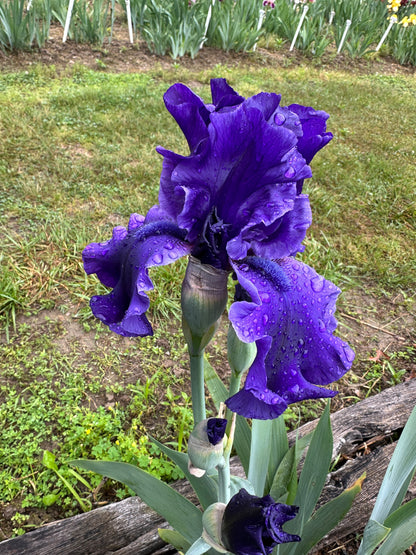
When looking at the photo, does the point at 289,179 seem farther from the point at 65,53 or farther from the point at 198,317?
the point at 65,53

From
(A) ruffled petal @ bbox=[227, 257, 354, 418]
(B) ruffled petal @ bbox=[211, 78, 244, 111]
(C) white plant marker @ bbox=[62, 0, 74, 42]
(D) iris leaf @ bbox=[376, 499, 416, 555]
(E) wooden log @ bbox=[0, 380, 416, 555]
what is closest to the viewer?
(A) ruffled petal @ bbox=[227, 257, 354, 418]

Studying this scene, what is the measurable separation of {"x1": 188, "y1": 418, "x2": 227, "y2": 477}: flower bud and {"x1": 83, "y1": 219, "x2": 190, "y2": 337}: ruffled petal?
0.62 feet

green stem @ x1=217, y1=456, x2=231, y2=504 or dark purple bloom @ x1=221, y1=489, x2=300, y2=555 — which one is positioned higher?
dark purple bloom @ x1=221, y1=489, x2=300, y2=555

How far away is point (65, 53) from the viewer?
5059 millimetres

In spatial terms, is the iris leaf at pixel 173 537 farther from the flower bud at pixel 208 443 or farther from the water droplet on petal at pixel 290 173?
the water droplet on petal at pixel 290 173

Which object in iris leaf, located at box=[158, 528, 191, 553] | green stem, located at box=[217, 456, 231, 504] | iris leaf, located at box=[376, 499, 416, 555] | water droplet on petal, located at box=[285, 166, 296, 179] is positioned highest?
water droplet on petal, located at box=[285, 166, 296, 179]

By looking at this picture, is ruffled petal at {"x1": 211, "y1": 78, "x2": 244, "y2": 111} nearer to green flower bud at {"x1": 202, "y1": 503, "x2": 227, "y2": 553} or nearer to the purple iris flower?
the purple iris flower

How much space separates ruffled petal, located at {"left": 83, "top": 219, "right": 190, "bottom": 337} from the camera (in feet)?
2.32

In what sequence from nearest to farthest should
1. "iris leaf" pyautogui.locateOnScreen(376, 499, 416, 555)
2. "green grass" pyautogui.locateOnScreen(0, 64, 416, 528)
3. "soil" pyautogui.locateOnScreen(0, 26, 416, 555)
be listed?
"iris leaf" pyautogui.locateOnScreen(376, 499, 416, 555), "soil" pyautogui.locateOnScreen(0, 26, 416, 555), "green grass" pyautogui.locateOnScreen(0, 64, 416, 528)

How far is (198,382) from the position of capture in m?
0.82

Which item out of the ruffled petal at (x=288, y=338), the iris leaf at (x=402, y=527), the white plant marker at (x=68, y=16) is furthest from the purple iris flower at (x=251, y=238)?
the white plant marker at (x=68, y=16)

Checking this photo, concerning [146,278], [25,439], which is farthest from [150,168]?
[146,278]

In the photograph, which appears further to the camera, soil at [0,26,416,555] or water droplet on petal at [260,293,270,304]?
soil at [0,26,416,555]

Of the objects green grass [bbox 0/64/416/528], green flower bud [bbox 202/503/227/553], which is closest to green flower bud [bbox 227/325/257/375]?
green flower bud [bbox 202/503/227/553]
